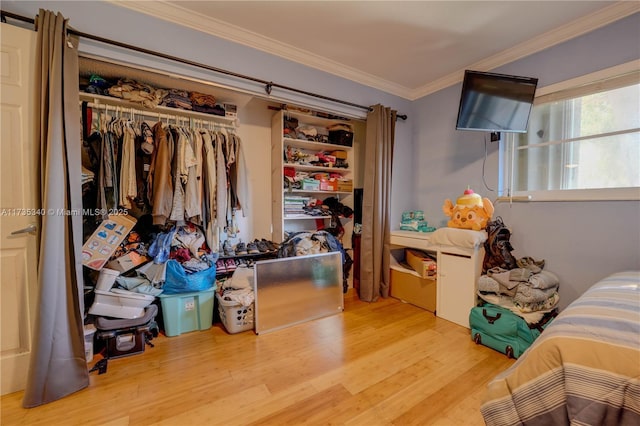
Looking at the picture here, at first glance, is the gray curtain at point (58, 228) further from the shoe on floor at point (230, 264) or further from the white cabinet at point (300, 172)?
the white cabinet at point (300, 172)

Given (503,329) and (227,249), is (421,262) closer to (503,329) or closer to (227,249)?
(503,329)

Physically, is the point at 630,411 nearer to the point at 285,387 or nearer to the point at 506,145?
the point at 285,387

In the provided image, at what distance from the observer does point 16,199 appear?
1.45 meters

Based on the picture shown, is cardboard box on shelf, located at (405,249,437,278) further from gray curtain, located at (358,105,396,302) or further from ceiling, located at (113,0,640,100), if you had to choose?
ceiling, located at (113,0,640,100)

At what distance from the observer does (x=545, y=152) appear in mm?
2311

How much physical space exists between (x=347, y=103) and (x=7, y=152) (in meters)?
2.49

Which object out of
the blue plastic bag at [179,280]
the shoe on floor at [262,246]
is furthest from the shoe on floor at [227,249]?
the blue plastic bag at [179,280]

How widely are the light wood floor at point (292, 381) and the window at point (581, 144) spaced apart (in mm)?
1443

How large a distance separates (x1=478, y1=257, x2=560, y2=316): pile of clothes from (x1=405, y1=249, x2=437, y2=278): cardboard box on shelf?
498mm

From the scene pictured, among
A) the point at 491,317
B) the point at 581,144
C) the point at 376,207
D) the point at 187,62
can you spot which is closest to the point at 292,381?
the point at 491,317

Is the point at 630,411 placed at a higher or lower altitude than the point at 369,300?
higher

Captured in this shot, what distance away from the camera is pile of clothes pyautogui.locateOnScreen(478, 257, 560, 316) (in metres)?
1.85

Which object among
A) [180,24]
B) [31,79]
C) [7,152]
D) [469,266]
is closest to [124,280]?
[7,152]

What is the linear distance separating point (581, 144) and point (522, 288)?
1.30 metres
